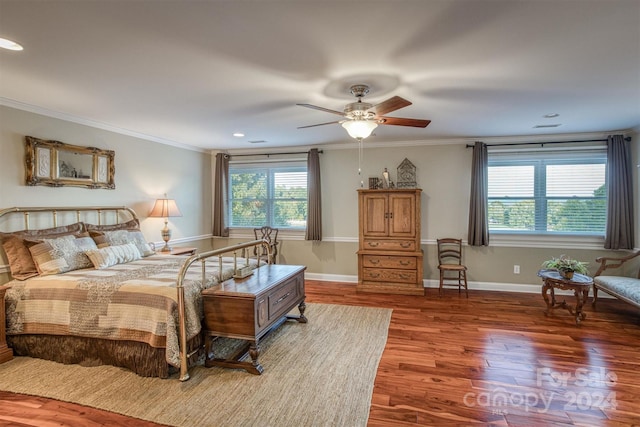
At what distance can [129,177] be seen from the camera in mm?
4738

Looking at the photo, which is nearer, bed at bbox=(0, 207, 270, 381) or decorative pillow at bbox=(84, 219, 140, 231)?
bed at bbox=(0, 207, 270, 381)

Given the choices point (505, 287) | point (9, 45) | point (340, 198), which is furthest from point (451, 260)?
point (9, 45)

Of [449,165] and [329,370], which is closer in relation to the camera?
[329,370]

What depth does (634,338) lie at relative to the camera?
3469mm

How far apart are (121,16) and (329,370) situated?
9.51ft

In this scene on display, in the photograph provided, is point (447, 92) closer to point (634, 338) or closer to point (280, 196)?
point (634, 338)

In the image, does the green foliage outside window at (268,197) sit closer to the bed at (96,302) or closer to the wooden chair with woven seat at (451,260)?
the wooden chair with woven seat at (451,260)

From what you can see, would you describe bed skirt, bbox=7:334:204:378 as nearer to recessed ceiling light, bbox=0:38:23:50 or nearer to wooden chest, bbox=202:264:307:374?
wooden chest, bbox=202:264:307:374

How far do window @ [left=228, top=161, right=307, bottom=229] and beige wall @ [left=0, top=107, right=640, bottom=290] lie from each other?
0.35m

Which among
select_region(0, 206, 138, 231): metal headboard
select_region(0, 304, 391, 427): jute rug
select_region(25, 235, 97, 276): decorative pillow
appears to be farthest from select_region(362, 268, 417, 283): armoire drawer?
select_region(25, 235, 97, 276): decorative pillow

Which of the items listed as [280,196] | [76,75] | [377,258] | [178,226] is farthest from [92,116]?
[377,258]

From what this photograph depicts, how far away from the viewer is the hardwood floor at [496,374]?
2.22m

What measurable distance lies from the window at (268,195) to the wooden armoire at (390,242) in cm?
137

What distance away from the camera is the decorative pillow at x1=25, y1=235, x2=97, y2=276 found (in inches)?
125
